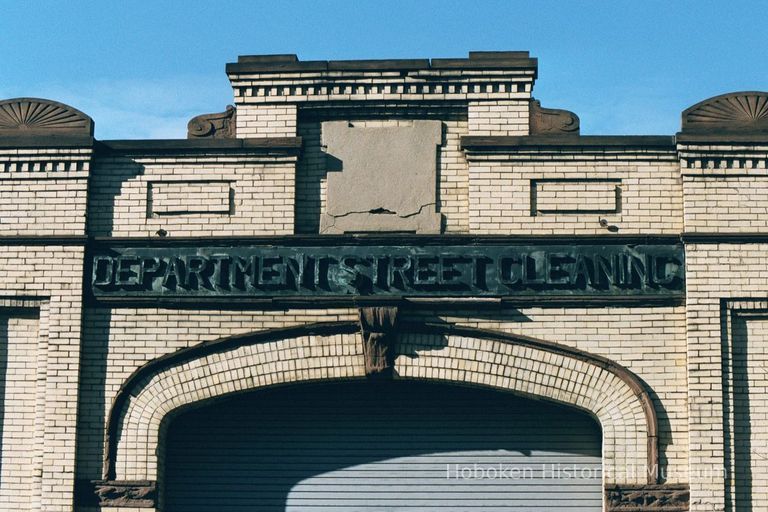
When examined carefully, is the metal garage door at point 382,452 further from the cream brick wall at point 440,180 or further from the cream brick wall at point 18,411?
the cream brick wall at point 440,180

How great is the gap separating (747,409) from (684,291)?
4.96ft

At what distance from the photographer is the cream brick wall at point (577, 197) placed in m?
16.4

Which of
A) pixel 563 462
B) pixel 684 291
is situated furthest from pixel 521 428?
pixel 684 291

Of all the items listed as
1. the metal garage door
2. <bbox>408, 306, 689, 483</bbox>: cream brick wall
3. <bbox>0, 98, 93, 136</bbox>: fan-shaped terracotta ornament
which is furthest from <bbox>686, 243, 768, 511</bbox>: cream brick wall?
<bbox>0, 98, 93, 136</bbox>: fan-shaped terracotta ornament

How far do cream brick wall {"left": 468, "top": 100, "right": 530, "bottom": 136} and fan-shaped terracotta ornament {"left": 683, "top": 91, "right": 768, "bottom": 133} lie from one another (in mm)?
1923

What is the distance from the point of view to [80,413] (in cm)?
1625

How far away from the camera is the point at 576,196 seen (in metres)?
16.5

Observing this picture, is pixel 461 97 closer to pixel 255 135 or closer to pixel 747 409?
pixel 255 135

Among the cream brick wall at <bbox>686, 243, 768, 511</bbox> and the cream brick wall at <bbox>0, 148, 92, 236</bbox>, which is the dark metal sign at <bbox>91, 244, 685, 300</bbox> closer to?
the cream brick wall at <bbox>686, 243, 768, 511</bbox>

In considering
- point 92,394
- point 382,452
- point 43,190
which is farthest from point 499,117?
point 92,394

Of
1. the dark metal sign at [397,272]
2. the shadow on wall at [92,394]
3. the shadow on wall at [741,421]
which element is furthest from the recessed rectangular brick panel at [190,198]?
the shadow on wall at [741,421]

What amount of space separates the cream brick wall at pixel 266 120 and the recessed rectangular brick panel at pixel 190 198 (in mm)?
744

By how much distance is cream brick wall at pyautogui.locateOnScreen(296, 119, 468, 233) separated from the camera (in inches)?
658

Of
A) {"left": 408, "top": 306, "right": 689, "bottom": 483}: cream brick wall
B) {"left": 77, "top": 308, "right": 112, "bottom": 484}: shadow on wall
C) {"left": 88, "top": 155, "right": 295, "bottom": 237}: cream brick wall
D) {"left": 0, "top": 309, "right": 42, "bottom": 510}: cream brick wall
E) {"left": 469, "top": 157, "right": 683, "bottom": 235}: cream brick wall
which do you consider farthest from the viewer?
{"left": 88, "top": 155, "right": 295, "bottom": 237}: cream brick wall
